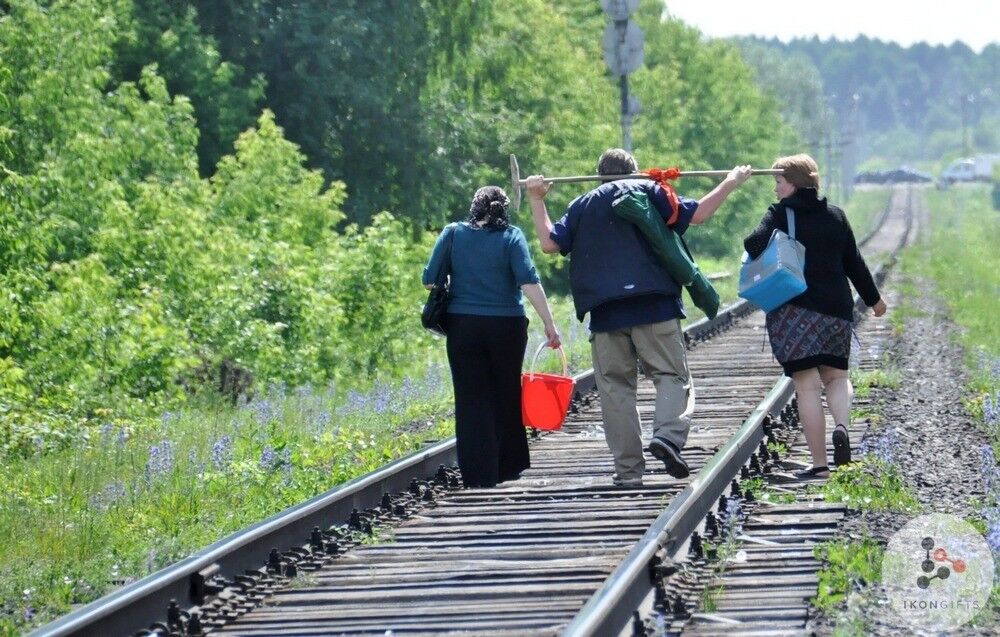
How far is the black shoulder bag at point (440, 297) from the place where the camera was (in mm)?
9805

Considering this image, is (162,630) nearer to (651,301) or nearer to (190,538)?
(190,538)

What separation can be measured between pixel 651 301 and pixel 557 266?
29.3m

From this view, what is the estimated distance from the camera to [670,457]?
939cm

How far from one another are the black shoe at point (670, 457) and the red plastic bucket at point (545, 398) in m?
1.04

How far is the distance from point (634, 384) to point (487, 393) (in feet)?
2.80

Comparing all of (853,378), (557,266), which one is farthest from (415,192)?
(853,378)

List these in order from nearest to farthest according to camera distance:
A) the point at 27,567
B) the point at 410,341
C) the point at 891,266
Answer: the point at 27,567
the point at 410,341
the point at 891,266

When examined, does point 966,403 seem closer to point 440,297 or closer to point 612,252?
point 612,252

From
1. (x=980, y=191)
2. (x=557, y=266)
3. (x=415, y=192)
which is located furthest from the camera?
(x=980, y=191)

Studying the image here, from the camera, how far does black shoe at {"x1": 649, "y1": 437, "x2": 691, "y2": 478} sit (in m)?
9.39

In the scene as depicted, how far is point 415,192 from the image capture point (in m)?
35.9

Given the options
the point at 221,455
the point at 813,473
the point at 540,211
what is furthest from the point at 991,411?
the point at 221,455

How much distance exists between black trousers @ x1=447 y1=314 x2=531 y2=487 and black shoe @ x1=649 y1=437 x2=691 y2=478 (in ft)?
2.87

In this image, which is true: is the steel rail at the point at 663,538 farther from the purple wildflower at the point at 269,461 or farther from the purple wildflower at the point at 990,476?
the purple wildflower at the point at 269,461
